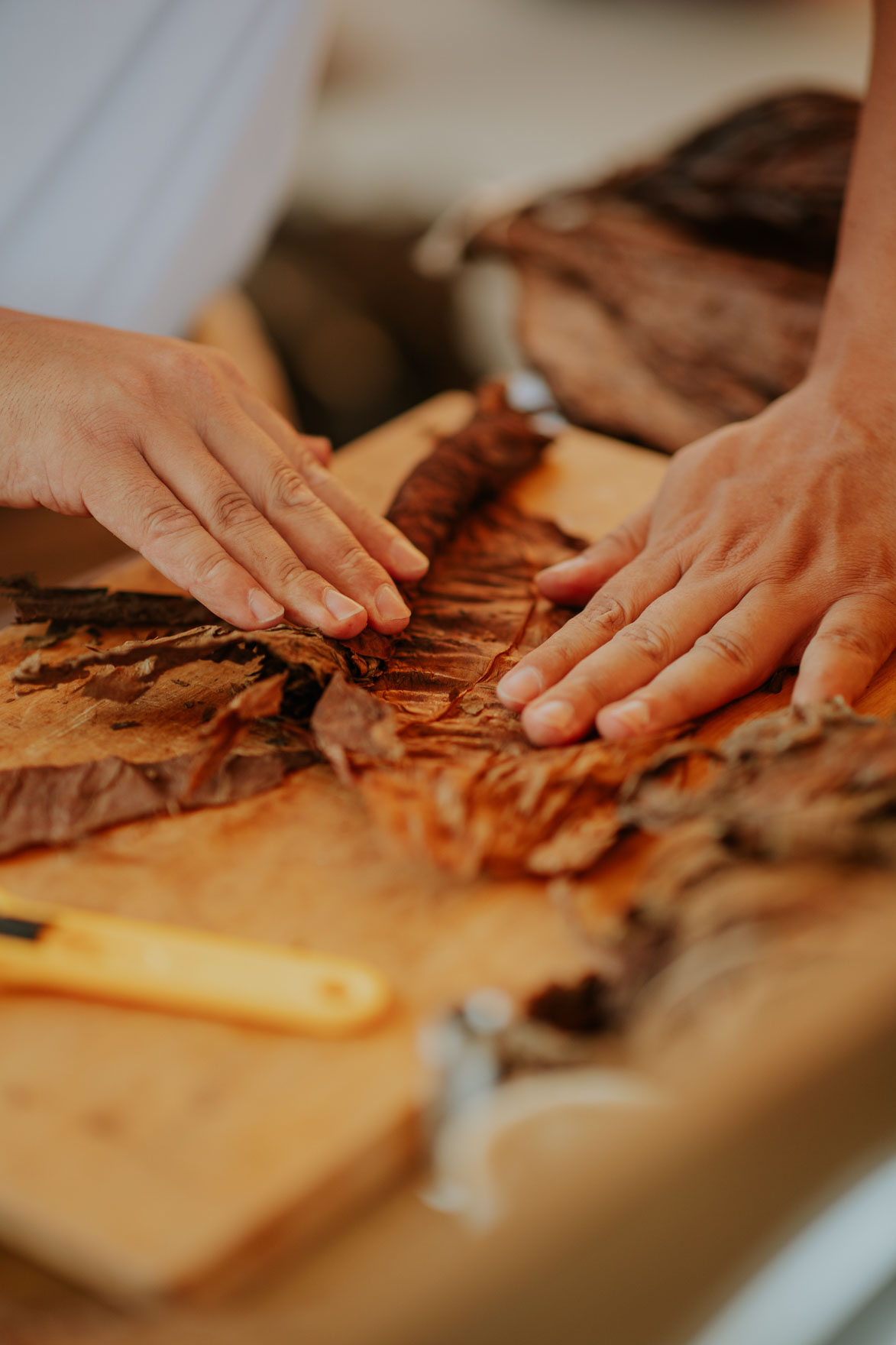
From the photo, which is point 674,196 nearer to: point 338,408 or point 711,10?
point 338,408

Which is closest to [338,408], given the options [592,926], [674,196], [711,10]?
[674,196]

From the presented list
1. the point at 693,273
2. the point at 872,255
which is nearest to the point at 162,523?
the point at 872,255

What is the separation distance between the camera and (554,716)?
3.51 ft

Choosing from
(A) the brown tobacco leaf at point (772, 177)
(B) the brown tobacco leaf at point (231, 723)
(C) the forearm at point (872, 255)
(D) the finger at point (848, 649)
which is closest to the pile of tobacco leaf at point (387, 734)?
(B) the brown tobacco leaf at point (231, 723)

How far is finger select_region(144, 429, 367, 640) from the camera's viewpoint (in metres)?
1.21

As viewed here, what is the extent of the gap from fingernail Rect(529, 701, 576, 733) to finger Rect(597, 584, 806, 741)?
0.03 metres

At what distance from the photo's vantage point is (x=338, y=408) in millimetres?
3549

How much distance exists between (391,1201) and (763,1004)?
294mm

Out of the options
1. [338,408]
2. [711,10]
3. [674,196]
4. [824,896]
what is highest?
[711,10]

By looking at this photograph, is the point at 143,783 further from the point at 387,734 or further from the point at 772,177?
the point at 772,177

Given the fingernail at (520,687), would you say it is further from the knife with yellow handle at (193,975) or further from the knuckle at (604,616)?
the knife with yellow handle at (193,975)

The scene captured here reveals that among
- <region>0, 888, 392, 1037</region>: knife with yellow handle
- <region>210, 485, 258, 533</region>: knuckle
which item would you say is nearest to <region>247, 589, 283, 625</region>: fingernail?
<region>210, 485, 258, 533</region>: knuckle

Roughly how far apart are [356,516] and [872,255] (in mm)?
824

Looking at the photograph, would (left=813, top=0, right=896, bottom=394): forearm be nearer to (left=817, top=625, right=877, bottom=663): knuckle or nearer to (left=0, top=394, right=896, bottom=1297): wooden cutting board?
(left=817, top=625, right=877, bottom=663): knuckle
